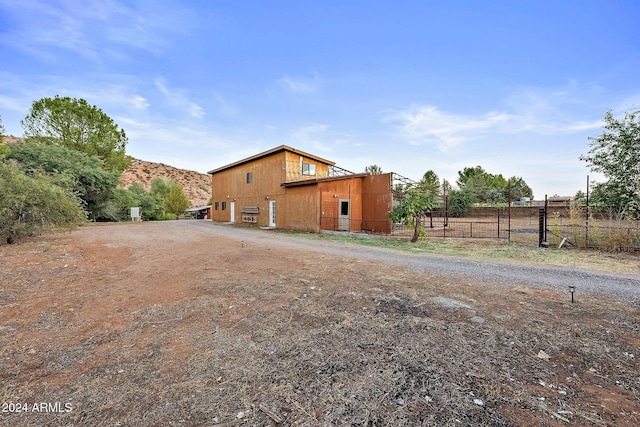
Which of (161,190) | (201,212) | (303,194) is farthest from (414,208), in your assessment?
(161,190)

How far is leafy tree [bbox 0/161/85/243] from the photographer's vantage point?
859cm

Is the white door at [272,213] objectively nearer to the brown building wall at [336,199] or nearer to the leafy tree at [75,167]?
the brown building wall at [336,199]

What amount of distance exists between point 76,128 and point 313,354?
32.0 meters

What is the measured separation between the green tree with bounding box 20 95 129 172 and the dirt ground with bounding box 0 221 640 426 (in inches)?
1021

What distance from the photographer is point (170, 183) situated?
44406 millimetres

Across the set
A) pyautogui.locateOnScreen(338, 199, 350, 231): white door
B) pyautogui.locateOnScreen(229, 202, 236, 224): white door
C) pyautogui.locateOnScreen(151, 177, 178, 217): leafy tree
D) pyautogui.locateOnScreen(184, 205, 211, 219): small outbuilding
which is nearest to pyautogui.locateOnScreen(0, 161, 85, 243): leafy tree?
pyautogui.locateOnScreen(338, 199, 350, 231): white door

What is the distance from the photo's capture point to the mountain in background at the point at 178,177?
2101 inches

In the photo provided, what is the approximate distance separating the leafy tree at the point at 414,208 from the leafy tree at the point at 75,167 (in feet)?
62.6

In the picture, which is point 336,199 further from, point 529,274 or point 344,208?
point 529,274

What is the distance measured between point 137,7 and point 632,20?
697 inches

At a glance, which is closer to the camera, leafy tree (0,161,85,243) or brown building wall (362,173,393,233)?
leafy tree (0,161,85,243)

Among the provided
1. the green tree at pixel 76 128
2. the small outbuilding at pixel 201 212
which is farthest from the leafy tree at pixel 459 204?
the green tree at pixel 76 128

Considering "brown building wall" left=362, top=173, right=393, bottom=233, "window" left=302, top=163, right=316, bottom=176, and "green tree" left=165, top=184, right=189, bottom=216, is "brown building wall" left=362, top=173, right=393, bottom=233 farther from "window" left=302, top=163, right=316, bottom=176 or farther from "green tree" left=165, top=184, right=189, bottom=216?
"green tree" left=165, top=184, right=189, bottom=216

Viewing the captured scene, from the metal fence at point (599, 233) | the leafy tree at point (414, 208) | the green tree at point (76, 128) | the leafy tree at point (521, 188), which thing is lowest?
the metal fence at point (599, 233)
